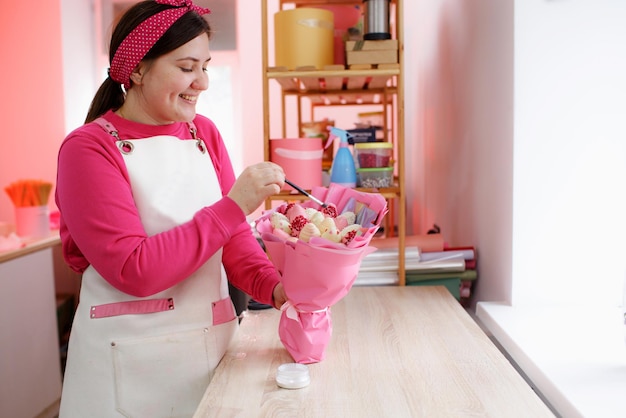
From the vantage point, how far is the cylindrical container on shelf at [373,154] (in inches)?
83.9

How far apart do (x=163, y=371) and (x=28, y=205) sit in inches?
90.8

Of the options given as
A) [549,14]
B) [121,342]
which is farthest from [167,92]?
[549,14]

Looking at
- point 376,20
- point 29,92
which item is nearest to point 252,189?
point 376,20

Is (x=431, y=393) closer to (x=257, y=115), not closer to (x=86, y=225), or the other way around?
(x=86, y=225)

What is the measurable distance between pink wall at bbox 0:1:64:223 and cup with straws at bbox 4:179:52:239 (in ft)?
2.68

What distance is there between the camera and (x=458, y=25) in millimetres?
2471

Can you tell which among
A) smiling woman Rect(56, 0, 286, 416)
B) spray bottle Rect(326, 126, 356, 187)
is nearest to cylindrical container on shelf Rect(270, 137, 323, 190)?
spray bottle Rect(326, 126, 356, 187)

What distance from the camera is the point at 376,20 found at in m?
2.07

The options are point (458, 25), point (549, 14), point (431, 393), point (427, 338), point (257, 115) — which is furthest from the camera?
point (257, 115)

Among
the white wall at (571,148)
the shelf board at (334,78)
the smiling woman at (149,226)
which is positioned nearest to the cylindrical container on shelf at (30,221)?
the shelf board at (334,78)

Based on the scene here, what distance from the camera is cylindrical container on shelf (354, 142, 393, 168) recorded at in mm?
2131

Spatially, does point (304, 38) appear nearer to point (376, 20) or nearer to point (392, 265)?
point (376, 20)

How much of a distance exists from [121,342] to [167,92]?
1.83 ft

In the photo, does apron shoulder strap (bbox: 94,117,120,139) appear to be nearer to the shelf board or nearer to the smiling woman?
the smiling woman
